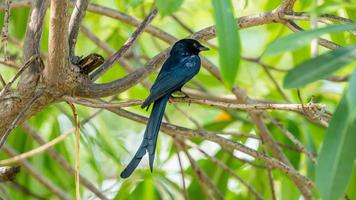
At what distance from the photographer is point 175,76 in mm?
3090

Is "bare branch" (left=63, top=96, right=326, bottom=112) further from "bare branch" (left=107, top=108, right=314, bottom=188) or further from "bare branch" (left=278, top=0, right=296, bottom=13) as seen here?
"bare branch" (left=278, top=0, right=296, bottom=13)

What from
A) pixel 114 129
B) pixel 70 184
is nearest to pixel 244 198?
pixel 70 184

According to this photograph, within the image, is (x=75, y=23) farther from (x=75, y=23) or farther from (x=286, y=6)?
(x=286, y=6)

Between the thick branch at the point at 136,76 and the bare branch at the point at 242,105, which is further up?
the thick branch at the point at 136,76

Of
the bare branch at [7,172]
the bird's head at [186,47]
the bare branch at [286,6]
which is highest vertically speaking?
the bird's head at [186,47]

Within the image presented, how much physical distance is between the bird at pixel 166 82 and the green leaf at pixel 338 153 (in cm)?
87

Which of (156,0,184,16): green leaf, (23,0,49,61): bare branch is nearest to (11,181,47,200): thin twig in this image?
(23,0,49,61): bare branch

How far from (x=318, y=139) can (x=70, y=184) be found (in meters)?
1.15

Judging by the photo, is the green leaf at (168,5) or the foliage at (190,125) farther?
the foliage at (190,125)

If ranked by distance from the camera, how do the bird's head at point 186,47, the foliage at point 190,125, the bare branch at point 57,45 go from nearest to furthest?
the bare branch at point 57,45
the bird's head at point 186,47
the foliage at point 190,125

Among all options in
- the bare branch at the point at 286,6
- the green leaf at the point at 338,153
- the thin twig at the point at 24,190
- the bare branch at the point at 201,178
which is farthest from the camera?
the thin twig at the point at 24,190

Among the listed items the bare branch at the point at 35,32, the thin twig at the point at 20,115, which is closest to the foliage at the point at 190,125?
the bare branch at the point at 35,32

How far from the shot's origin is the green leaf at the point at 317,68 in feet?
5.53

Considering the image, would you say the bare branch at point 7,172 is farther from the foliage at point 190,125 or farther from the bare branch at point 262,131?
the bare branch at point 262,131
